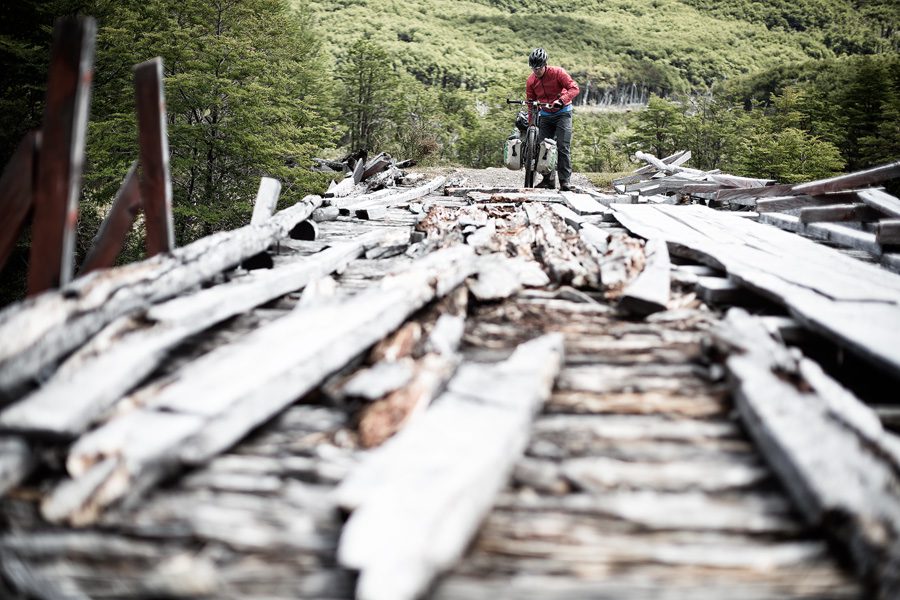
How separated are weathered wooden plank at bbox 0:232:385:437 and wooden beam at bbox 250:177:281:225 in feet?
6.96

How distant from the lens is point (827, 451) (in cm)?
135

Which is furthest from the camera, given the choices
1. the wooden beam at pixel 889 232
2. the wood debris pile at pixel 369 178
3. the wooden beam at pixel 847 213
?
the wood debris pile at pixel 369 178

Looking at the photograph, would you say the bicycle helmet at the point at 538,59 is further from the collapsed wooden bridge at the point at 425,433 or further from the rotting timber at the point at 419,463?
the rotting timber at the point at 419,463

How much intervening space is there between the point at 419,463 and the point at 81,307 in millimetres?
1538

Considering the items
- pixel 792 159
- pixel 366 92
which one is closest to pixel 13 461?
pixel 792 159

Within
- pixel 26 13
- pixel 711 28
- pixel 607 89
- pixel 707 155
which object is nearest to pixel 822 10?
pixel 711 28

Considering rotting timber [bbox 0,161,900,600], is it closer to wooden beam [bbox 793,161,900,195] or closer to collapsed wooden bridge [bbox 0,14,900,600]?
collapsed wooden bridge [bbox 0,14,900,600]

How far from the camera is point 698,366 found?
2107 mm

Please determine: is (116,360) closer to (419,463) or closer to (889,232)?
(419,463)

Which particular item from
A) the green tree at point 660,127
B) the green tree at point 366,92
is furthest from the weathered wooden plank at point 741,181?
the green tree at point 366,92

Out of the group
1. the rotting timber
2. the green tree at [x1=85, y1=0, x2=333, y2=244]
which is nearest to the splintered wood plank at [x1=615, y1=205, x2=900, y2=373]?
the rotting timber

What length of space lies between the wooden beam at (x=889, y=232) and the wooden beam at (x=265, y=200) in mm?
4994

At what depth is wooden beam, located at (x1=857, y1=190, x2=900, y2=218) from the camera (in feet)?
14.1

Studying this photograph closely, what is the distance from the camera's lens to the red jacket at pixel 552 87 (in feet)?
27.8
